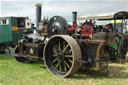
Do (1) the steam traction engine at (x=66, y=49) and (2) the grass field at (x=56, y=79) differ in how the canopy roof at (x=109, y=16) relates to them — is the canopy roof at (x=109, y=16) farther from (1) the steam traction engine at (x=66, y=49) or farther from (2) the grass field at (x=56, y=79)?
(2) the grass field at (x=56, y=79)

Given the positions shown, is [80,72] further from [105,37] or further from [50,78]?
[105,37]

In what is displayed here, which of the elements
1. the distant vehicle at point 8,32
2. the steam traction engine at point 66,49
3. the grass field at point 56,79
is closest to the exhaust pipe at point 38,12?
the steam traction engine at point 66,49

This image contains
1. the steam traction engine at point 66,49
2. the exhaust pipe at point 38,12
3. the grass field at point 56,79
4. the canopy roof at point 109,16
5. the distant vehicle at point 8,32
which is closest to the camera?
the grass field at point 56,79

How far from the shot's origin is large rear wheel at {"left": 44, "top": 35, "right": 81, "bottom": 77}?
3.89 m

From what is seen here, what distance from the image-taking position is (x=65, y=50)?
13.7 feet

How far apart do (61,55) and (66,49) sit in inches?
9.1

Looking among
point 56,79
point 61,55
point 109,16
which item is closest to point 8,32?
point 61,55

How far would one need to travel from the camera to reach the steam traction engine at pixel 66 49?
12.6 ft

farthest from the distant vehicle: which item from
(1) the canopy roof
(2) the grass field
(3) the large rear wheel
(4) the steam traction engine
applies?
(3) the large rear wheel

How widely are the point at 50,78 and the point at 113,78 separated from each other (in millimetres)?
1744

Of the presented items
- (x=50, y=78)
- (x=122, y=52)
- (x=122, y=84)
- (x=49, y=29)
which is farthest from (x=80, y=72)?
(x=122, y=52)

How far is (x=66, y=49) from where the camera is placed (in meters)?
4.20

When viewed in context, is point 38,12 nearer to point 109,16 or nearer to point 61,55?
point 61,55

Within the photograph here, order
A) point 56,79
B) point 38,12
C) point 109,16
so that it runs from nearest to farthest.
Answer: point 56,79 → point 109,16 → point 38,12
